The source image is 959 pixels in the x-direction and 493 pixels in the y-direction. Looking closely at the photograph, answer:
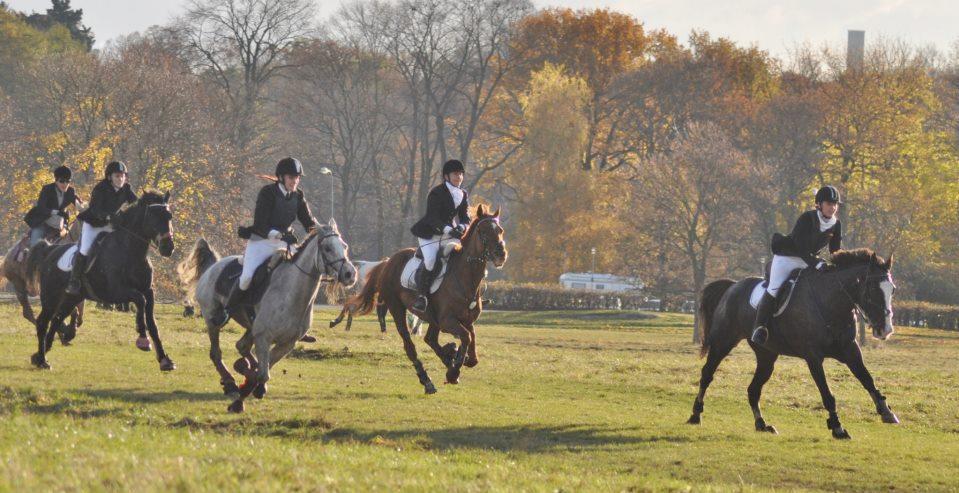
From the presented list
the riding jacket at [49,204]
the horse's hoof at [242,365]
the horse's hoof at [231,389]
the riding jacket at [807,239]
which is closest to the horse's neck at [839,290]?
the riding jacket at [807,239]

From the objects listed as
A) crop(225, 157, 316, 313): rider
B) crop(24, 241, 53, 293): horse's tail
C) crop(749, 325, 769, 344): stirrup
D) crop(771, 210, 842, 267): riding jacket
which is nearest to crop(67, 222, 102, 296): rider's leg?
crop(24, 241, 53, 293): horse's tail

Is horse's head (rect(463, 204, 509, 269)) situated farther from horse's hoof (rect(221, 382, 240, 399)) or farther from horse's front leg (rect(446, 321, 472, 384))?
horse's hoof (rect(221, 382, 240, 399))

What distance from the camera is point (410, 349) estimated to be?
22078mm

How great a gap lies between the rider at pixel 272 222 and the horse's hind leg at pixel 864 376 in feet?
24.9

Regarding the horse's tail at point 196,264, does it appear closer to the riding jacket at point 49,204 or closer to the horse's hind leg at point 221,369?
the horse's hind leg at point 221,369

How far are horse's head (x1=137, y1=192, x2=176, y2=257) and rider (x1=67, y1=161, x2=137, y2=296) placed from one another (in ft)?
2.37

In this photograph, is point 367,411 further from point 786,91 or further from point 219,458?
point 786,91

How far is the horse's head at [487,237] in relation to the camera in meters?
20.2

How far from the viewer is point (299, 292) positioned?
18266mm

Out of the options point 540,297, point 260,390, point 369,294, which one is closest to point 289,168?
point 260,390

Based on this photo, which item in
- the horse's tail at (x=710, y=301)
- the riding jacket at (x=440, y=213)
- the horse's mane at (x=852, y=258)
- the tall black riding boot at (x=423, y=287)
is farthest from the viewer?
the riding jacket at (x=440, y=213)

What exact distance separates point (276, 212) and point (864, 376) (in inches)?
331

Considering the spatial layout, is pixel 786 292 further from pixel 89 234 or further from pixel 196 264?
pixel 89 234

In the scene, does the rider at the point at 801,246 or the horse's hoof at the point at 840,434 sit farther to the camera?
the rider at the point at 801,246
